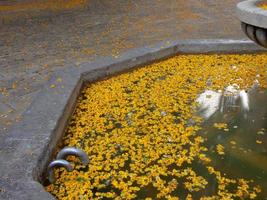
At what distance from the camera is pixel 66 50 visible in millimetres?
6727

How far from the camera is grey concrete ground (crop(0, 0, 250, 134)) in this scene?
5336 millimetres

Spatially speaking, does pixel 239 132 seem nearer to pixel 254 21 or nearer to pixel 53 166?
pixel 254 21

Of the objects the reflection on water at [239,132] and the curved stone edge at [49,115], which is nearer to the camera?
the curved stone edge at [49,115]

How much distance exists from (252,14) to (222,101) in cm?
128

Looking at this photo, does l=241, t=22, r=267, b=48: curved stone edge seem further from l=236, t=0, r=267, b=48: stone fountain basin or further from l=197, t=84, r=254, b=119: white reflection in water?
l=197, t=84, r=254, b=119: white reflection in water

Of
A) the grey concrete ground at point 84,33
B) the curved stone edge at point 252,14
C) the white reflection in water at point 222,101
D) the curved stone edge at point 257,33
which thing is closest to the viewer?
the curved stone edge at point 252,14

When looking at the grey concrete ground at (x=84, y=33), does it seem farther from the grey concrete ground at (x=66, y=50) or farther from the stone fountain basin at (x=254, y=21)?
the stone fountain basin at (x=254, y=21)

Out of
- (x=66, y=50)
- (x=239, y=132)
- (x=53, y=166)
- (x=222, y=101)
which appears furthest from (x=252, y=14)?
(x=66, y=50)

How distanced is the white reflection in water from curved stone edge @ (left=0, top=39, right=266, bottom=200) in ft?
4.70

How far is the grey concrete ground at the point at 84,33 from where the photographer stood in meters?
5.34

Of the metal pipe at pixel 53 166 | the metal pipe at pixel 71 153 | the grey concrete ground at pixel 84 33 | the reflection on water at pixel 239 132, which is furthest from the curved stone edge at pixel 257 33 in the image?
the grey concrete ground at pixel 84 33

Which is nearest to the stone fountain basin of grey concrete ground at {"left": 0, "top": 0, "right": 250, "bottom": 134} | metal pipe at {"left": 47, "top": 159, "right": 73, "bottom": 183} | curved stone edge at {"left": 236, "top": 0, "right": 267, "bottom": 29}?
curved stone edge at {"left": 236, "top": 0, "right": 267, "bottom": 29}

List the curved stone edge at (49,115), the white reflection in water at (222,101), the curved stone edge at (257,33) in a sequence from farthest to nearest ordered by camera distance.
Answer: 1. the white reflection in water at (222,101)
2. the curved stone edge at (257,33)
3. the curved stone edge at (49,115)

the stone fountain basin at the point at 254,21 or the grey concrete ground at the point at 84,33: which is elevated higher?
the stone fountain basin at the point at 254,21
